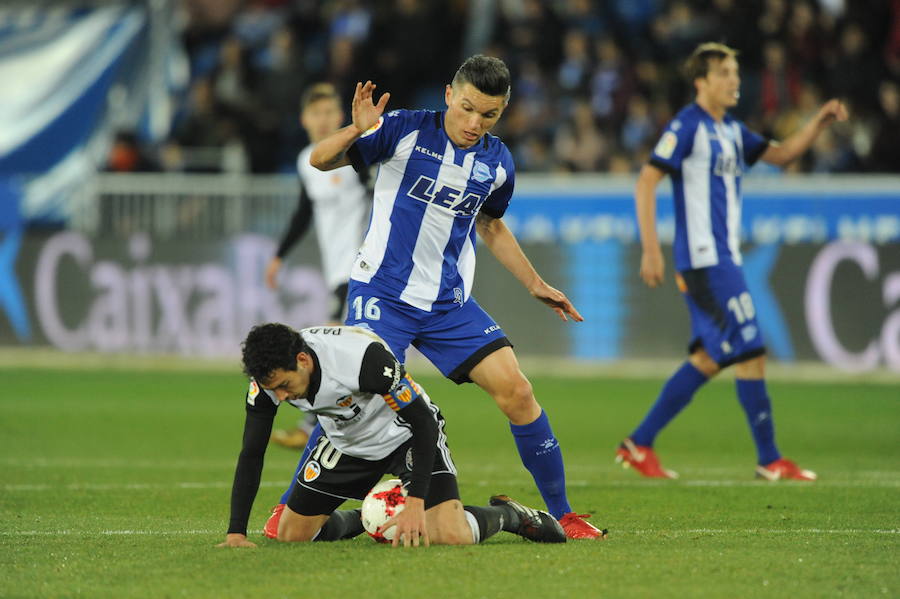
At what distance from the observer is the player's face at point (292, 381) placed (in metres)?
5.25

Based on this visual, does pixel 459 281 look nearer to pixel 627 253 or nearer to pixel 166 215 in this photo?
pixel 627 253

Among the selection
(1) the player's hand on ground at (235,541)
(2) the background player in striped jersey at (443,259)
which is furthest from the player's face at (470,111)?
(1) the player's hand on ground at (235,541)

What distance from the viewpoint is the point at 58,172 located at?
18.7 m

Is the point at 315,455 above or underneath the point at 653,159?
underneath

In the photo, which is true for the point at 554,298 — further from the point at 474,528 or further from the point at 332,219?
the point at 332,219

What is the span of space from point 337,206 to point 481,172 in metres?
3.91

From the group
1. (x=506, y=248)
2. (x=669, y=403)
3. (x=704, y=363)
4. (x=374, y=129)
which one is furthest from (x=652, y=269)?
(x=374, y=129)

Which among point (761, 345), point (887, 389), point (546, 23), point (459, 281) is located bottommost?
point (887, 389)

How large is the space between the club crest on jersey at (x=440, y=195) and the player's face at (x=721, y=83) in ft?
9.10

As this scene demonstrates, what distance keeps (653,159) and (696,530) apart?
Result: 295 centimetres

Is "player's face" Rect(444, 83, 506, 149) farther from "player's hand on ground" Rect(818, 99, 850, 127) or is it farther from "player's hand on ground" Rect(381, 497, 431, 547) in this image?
"player's hand on ground" Rect(818, 99, 850, 127)

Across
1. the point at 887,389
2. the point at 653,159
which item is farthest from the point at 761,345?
the point at 887,389

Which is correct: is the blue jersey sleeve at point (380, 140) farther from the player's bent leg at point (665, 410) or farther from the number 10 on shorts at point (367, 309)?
the player's bent leg at point (665, 410)

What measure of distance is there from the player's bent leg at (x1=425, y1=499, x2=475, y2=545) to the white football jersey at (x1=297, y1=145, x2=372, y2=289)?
4370mm
